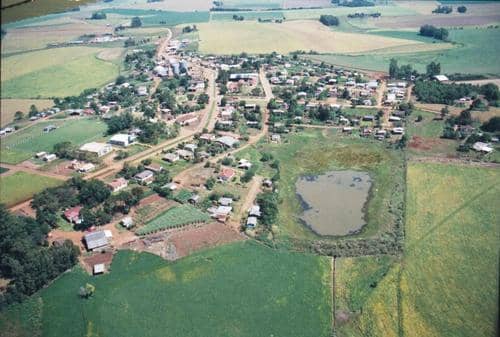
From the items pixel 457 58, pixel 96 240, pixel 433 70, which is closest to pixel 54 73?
pixel 96 240

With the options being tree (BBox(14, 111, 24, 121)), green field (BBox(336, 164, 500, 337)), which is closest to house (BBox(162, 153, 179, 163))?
green field (BBox(336, 164, 500, 337))

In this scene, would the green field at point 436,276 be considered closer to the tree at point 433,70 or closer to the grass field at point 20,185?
the grass field at point 20,185

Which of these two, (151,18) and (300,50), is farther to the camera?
(151,18)

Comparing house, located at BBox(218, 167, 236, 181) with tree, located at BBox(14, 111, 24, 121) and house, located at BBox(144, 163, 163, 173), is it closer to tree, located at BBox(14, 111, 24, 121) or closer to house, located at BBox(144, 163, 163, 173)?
house, located at BBox(144, 163, 163, 173)

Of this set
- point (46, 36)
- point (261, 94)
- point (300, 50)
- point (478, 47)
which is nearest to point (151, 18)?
point (46, 36)

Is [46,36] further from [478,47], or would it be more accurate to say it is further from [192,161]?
[478,47]

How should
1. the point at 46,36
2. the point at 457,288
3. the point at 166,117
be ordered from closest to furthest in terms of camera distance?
1. the point at 457,288
2. the point at 166,117
3. the point at 46,36
